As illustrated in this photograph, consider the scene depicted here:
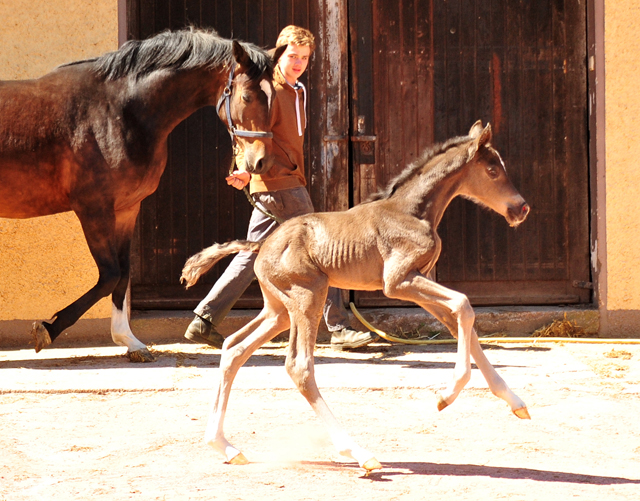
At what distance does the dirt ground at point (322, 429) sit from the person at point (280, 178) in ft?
1.36

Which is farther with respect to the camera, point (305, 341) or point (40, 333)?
point (40, 333)

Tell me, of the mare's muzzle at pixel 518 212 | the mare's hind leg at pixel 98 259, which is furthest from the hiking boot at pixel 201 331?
the mare's muzzle at pixel 518 212

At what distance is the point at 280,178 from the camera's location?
549 cm

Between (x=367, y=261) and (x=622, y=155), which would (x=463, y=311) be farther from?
(x=622, y=155)

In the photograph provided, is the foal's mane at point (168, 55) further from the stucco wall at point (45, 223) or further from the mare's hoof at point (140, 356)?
the mare's hoof at point (140, 356)

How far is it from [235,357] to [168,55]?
9.59 ft

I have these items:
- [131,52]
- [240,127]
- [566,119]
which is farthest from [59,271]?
[566,119]

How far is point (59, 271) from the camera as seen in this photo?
6809 millimetres

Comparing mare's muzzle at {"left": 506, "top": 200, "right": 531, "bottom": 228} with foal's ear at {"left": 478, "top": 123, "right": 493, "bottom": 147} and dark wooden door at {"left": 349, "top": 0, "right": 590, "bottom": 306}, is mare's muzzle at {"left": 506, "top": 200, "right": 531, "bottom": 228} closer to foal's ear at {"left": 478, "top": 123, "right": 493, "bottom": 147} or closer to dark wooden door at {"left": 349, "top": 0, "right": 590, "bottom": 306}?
foal's ear at {"left": 478, "top": 123, "right": 493, "bottom": 147}

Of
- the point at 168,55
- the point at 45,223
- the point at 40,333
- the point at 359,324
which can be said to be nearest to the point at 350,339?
the point at 359,324

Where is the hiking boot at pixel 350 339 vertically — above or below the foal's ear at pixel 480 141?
below

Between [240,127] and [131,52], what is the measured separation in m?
1.27

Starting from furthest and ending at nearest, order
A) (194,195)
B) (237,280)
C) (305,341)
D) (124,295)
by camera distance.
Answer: (194,195) < (124,295) < (237,280) < (305,341)

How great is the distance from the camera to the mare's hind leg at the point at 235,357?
3693 mm
